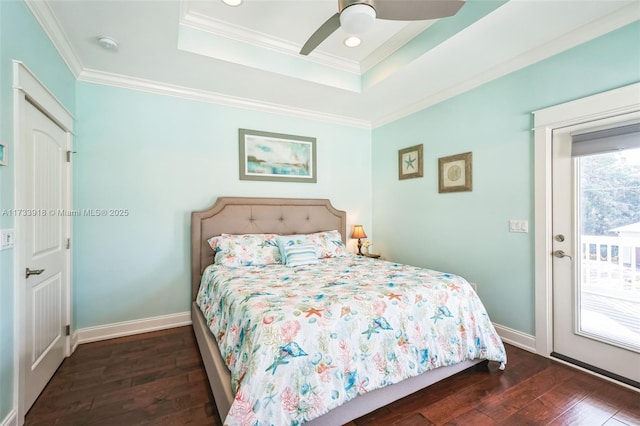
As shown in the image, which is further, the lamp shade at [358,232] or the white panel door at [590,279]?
the lamp shade at [358,232]

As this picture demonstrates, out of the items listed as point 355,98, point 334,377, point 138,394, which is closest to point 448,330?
point 334,377

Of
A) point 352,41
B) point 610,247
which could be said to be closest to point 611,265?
point 610,247

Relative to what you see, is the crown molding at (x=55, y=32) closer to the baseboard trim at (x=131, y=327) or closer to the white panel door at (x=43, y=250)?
the white panel door at (x=43, y=250)

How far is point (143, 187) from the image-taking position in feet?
9.69

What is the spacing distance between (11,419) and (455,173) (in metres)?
3.76

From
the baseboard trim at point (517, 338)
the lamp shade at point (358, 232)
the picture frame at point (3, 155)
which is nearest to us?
the picture frame at point (3, 155)

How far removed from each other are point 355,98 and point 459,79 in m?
1.09

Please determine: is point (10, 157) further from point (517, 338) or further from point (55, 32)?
point (517, 338)

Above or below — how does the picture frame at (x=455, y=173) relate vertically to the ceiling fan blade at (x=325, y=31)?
below

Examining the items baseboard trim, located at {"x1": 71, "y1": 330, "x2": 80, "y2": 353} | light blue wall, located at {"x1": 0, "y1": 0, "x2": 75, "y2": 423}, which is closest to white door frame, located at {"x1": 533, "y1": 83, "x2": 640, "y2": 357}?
light blue wall, located at {"x1": 0, "y1": 0, "x2": 75, "y2": 423}

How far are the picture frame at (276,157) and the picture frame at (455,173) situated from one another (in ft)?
5.10

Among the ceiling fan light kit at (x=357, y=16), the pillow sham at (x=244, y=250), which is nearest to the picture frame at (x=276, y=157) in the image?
the pillow sham at (x=244, y=250)

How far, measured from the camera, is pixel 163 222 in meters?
3.04

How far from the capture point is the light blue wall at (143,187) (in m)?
2.74
